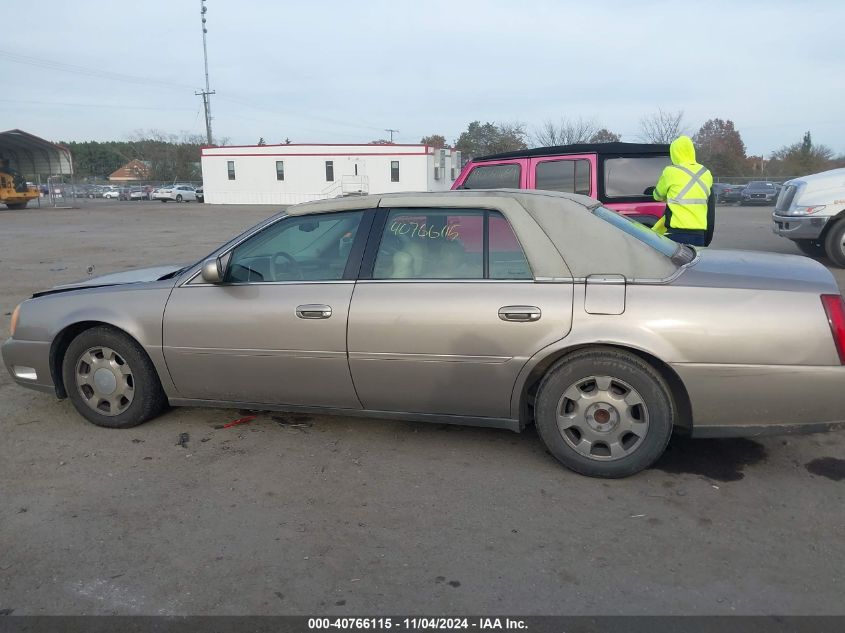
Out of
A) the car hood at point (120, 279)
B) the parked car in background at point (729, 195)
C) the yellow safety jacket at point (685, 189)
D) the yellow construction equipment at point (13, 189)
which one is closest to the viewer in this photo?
the car hood at point (120, 279)

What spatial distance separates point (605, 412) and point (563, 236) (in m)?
0.98

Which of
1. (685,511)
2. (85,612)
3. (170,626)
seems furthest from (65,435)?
(685,511)

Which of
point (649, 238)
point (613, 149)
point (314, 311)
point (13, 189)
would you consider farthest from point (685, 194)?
point (13, 189)

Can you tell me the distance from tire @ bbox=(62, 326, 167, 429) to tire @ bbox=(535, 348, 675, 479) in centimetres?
252

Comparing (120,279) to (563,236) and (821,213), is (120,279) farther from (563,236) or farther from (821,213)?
(821,213)

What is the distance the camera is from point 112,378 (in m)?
4.46

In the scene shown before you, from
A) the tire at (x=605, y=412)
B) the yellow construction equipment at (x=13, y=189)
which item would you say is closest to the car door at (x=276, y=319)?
the tire at (x=605, y=412)

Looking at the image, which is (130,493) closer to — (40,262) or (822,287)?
(822,287)

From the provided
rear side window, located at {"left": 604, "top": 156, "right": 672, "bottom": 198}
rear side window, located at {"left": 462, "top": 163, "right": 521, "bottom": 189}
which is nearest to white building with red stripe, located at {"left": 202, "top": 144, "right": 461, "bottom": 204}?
rear side window, located at {"left": 462, "top": 163, "right": 521, "bottom": 189}

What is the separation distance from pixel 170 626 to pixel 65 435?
2345 mm

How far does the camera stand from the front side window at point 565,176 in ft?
27.1

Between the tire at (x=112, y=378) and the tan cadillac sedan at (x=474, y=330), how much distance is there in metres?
0.01

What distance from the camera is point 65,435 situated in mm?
4449

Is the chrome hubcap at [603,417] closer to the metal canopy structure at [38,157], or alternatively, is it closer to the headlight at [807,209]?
the headlight at [807,209]
